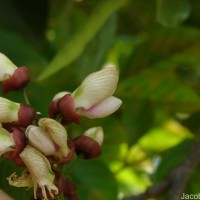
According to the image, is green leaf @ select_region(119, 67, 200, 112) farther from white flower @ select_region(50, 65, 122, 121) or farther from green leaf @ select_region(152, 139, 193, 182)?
white flower @ select_region(50, 65, 122, 121)

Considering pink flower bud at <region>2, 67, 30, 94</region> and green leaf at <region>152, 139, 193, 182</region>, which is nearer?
pink flower bud at <region>2, 67, 30, 94</region>

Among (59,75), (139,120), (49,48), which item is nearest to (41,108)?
(59,75)

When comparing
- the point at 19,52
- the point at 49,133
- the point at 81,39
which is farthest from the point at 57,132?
the point at 19,52

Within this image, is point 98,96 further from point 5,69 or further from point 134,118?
point 134,118

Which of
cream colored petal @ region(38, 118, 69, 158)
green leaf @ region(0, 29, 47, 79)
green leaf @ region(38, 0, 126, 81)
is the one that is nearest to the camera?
cream colored petal @ region(38, 118, 69, 158)

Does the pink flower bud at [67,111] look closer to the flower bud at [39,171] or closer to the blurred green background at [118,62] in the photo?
the flower bud at [39,171]

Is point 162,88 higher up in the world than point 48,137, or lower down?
lower down

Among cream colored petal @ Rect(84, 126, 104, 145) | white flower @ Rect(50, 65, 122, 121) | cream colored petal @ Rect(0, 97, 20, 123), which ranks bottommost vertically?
cream colored petal @ Rect(84, 126, 104, 145)

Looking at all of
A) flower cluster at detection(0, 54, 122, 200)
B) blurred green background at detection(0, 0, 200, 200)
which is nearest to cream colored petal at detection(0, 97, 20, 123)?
flower cluster at detection(0, 54, 122, 200)
